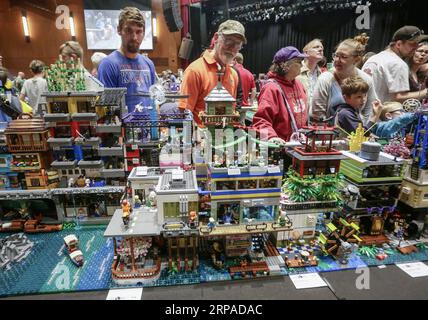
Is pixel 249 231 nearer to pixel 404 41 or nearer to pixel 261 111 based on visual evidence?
pixel 261 111

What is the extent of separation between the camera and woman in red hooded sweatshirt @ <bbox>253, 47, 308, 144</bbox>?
3707 millimetres

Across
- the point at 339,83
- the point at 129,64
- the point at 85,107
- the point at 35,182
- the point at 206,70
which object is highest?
the point at 129,64

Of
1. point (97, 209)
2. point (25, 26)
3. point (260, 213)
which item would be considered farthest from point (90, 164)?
point (25, 26)

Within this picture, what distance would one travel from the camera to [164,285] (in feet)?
9.78

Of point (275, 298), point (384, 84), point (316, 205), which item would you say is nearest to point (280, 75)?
point (316, 205)

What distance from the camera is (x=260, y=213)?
3268mm

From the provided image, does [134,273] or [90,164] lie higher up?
[90,164]

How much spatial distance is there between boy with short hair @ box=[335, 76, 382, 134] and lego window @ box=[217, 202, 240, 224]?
208cm

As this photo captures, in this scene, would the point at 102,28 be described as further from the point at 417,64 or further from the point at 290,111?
the point at 417,64

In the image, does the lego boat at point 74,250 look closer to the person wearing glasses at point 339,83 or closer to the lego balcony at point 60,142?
the lego balcony at point 60,142

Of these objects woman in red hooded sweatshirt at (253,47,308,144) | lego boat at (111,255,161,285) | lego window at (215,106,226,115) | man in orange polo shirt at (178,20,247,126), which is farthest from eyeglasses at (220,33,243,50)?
lego boat at (111,255,161,285)

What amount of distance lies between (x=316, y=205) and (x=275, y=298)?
1.18m

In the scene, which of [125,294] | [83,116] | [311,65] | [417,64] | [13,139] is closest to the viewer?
Answer: [125,294]

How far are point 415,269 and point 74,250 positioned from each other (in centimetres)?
378
